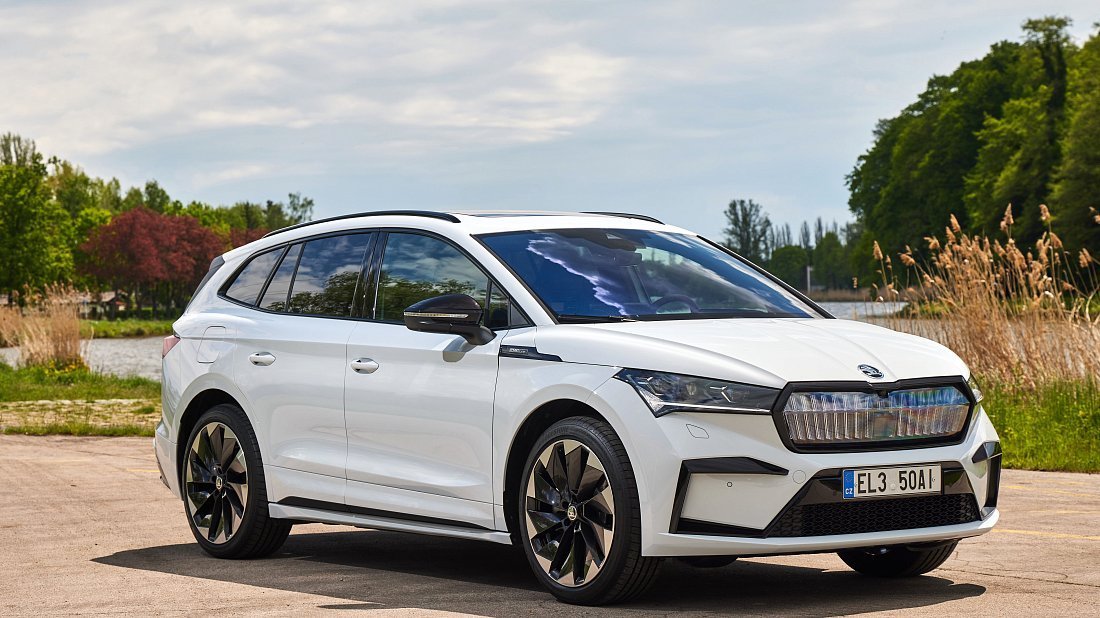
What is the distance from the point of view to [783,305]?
759 centimetres

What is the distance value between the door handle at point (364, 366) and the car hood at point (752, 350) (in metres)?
1.12

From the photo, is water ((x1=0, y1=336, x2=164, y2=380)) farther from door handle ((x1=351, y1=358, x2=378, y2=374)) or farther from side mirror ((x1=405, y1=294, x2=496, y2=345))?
side mirror ((x1=405, y1=294, x2=496, y2=345))

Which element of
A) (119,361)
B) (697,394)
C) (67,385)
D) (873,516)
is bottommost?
(119,361)

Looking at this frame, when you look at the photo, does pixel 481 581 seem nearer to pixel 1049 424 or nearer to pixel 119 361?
pixel 1049 424

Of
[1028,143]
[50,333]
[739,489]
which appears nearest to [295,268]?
[739,489]

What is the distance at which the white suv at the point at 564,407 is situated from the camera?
608 centimetres

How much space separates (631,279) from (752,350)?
1.19 metres

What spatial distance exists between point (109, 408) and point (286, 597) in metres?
15.7

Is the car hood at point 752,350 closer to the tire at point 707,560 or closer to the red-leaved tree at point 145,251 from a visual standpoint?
the tire at point 707,560

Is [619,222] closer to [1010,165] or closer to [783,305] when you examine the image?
[783,305]

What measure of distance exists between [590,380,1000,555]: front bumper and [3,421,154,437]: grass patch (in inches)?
486

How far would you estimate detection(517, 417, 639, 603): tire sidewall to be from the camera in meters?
6.17

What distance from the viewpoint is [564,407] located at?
260 inches

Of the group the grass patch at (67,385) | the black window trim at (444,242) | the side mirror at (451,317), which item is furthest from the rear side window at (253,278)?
the grass patch at (67,385)
